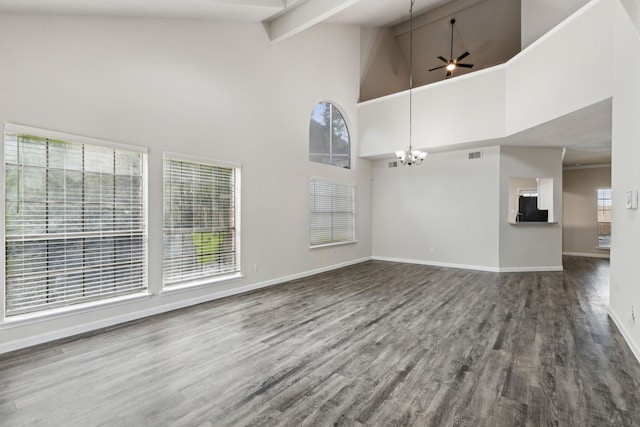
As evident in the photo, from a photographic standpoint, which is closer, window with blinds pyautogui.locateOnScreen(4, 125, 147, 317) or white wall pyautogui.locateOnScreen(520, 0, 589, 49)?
window with blinds pyautogui.locateOnScreen(4, 125, 147, 317)

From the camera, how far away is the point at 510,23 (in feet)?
24.1

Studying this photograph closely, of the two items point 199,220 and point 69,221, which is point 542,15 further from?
point 69,221

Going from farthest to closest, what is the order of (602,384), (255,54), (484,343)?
1. (255,54)
2. (484,343)
3. (602,384)

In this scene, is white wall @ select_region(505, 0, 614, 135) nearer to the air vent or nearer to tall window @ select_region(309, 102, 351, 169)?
the air vent

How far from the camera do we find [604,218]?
28.5 ft

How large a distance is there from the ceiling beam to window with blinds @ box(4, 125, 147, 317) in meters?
3.10

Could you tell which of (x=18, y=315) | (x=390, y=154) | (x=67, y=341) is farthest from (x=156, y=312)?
(x=390, y=154)

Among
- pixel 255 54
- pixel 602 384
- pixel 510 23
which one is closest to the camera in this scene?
pixel 602 384

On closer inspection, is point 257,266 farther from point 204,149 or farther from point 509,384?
point 509,384

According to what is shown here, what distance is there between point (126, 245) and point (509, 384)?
13.4ft

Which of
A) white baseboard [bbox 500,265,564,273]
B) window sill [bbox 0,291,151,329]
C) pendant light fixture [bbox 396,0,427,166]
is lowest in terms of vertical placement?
white baseboard [bbox 500,265,564,273]

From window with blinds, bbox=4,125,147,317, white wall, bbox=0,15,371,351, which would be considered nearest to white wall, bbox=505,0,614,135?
white wall, bbox=0,15,371,351

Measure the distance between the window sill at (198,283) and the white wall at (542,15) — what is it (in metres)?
6.97

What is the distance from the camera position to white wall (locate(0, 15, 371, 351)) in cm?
303
